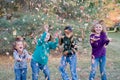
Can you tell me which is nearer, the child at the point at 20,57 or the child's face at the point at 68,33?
the child at the point at 20,57

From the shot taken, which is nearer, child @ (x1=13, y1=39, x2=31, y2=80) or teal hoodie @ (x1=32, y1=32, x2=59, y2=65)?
child @ (x1=13, y1=39, x2=31, y2=80)

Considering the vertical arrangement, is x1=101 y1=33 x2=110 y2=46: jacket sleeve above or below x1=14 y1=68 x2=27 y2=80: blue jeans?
above

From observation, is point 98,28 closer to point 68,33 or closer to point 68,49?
point 68,33

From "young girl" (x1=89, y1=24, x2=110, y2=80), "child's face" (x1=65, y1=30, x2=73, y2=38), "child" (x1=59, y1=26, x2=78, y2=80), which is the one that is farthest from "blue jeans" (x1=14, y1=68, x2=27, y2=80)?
"young girl" (x1=89, y1=24, x2=110, y2=80)

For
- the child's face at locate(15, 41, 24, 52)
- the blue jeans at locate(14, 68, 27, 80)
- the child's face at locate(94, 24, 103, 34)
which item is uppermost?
the child's face at locate(94, 24, 103, 34)

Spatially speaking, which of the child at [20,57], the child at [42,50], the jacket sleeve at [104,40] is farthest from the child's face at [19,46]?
the jacket sleeve at [104,40]

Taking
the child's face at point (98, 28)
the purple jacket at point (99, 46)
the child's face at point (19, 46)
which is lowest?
the purple jacket at point (99, 46)

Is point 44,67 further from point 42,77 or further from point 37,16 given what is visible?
point 37,16

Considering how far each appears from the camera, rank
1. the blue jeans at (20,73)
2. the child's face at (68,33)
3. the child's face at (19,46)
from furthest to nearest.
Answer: the child's face at (68,33), the blue jeans at (20,73), the child's face at (19,46)

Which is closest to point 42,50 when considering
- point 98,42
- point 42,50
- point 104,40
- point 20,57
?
point 42,50

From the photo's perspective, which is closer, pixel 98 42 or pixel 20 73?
pixel 20 73

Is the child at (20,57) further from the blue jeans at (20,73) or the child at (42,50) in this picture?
the child at (42,50)

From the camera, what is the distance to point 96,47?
864 centimetres

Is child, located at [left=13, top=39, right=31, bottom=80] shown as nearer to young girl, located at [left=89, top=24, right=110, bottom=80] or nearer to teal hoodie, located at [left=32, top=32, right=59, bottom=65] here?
teal hoodie, located at [left=32, top=32, right=59, bottom=65]
